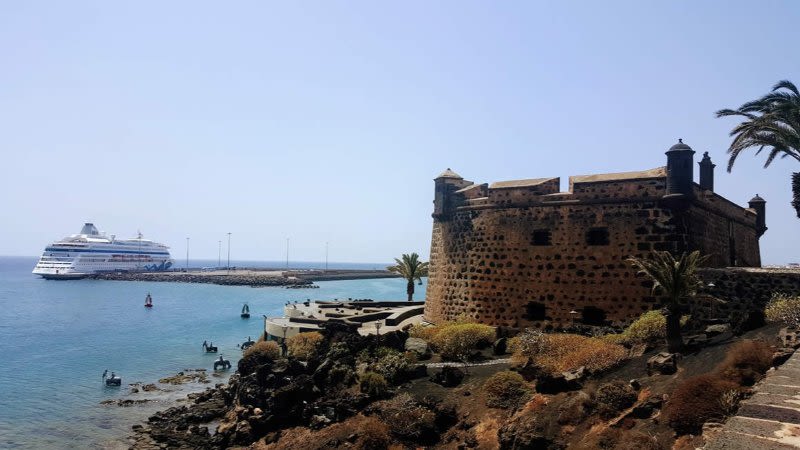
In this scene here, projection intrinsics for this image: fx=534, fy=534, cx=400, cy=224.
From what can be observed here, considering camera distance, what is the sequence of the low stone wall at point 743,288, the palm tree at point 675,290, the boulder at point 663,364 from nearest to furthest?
the boulder at point 663,364 < the palm tree at point 675,290 < the low stone wall at point 743,288

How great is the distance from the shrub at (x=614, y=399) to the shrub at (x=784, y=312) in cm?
449

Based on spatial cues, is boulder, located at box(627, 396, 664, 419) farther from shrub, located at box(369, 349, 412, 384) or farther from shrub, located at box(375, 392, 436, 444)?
shrub, located at box(369, 349, 412, 384)

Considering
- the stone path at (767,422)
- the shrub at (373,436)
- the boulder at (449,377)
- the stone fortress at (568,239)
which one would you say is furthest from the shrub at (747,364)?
the stone fortress at (568,239)

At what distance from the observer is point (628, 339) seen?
17641mm

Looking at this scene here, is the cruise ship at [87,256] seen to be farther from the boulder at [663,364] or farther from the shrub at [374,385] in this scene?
the boulder at [663,364]

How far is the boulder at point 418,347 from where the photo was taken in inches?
866

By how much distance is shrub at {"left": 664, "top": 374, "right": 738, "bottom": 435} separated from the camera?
30.7ft

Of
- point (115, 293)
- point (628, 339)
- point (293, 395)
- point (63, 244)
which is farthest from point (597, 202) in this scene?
point (63, 244)

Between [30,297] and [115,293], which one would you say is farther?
[115,293]

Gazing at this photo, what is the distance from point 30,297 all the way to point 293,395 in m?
96.1

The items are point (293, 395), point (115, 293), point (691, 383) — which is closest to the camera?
point (691, 383)

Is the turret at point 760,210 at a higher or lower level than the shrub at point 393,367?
higher

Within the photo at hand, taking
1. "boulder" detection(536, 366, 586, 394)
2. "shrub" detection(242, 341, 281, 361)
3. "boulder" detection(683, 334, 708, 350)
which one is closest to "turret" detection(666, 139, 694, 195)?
"boulder" detection(683, 334, 708, 350)

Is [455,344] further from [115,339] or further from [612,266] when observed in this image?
[115,339]
